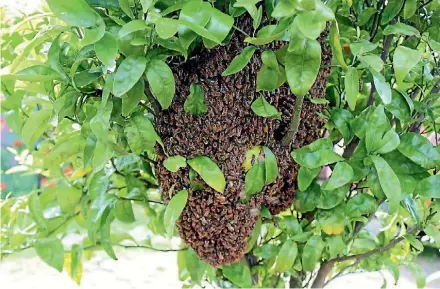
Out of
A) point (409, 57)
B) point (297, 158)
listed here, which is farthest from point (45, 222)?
point (409, 57)

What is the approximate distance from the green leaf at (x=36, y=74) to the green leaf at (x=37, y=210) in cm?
28

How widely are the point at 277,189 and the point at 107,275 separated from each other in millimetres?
1280

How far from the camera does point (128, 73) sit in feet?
1.39

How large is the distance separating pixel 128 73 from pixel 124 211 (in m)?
0.30

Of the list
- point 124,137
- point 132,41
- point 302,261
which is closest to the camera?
point 132,41

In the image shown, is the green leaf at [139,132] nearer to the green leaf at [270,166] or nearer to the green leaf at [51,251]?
the green leaf at [270,166]

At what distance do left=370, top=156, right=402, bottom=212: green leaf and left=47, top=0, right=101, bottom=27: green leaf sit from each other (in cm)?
31

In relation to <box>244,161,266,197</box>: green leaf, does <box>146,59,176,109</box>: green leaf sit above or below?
above

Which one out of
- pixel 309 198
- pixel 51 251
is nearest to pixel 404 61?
pixel 309 198

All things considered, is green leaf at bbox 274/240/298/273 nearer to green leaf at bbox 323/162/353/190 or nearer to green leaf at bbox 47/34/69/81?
green leaf at bbox 323/162/353/190

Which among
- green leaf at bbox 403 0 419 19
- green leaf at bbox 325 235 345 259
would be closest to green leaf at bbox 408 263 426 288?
green leaf at bbox 325 235 345 259

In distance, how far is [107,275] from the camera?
1.73 meters

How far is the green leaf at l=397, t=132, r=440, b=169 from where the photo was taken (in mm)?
534

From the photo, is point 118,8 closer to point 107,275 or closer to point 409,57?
point 409,57
